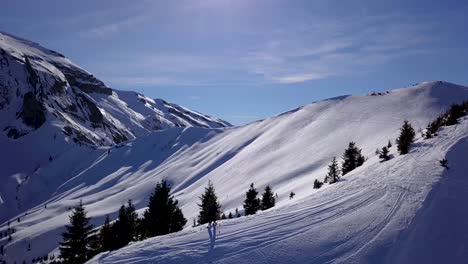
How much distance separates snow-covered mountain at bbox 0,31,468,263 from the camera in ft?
38.8

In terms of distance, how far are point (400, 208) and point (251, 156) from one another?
6885cm

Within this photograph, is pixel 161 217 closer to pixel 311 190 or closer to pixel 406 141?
pixel 311 190

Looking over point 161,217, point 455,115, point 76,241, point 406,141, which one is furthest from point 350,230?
point 76,241

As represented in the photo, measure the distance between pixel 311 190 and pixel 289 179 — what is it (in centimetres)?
2301

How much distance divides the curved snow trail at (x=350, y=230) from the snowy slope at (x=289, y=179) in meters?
0.05

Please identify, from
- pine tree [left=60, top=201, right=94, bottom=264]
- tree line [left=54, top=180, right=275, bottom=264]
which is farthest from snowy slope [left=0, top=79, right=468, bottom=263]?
pine tree [left=60, top=201, right=94, bottom=264]

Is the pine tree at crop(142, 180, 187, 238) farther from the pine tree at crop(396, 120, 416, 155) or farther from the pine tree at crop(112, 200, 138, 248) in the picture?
the pine tree at crop(396, 120, 416, 155)

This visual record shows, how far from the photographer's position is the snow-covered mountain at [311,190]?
1182 cm

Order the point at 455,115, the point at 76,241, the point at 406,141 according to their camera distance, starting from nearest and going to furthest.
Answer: the point at 406,141 < the point at 455,115 < the point at 76,241

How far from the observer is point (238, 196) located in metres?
51.2

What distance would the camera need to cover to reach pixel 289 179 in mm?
49688

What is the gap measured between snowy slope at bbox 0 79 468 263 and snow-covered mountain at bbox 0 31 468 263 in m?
0.08

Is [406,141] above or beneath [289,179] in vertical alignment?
beneath

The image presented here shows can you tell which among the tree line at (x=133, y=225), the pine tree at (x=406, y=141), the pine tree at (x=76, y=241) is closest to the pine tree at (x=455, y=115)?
the pine tree at (x=406, y=141)
